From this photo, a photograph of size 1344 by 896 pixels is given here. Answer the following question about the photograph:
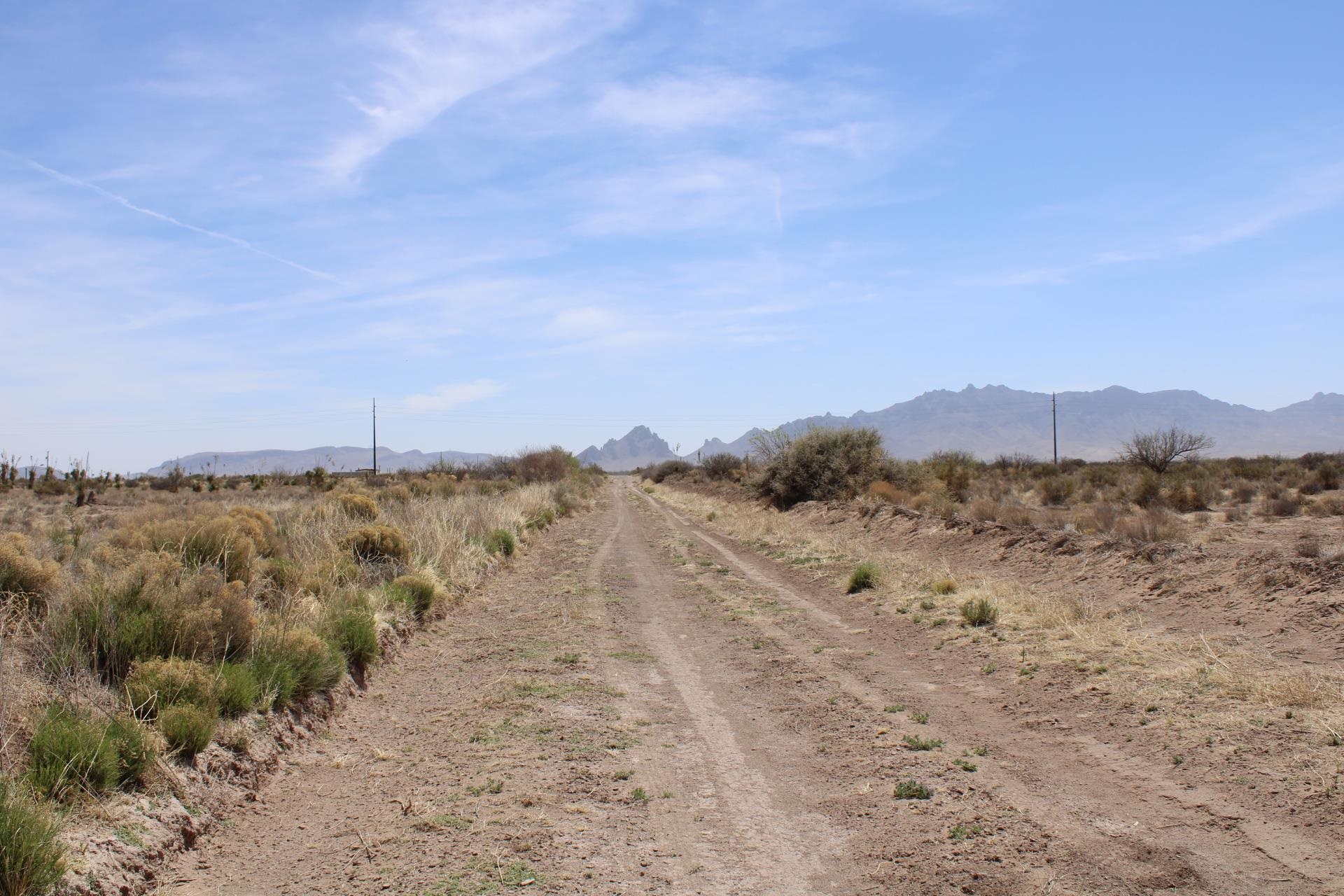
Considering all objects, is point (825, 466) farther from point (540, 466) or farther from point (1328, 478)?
point (540, 466)

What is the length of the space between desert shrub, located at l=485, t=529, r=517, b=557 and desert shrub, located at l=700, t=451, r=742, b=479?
47.5 metres

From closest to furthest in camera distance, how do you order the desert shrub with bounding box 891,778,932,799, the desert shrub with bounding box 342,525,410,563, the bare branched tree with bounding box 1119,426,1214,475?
the desert shrub with bounding box 891,778,932,799, the desert shrub with bounding box 342,525,410,563, the bare branched tree with bounding box 1119,426,1214,475

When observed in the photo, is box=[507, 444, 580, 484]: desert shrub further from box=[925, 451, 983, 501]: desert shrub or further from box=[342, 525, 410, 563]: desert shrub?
box=[342, 525, 410, 563]: desert shrub

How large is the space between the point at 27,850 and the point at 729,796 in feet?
12.4

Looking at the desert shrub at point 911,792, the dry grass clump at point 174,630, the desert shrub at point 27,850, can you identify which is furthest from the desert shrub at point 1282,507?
the desert shrub at point 27,850

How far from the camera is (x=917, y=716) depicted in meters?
7.49

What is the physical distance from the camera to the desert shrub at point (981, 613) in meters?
11.1

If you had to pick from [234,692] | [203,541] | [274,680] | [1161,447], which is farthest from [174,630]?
[1161,447]

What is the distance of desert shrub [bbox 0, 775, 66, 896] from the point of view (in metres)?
3.92

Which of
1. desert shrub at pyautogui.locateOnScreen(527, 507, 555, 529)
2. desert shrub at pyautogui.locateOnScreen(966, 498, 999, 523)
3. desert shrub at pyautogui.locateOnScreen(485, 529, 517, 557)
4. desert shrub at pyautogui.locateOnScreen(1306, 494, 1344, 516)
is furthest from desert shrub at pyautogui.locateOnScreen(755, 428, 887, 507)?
desert shrub at pyautogui.locateOnScreen(485, 529, 517, 557)

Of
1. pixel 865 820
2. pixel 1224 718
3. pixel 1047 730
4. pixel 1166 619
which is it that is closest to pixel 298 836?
pixel 865 820

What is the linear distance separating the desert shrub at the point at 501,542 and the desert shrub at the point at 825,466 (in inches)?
620

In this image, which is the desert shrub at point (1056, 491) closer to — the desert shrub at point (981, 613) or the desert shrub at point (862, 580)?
the desert shrub at point (862, 580)

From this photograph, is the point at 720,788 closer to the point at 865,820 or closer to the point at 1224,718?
the point at 865,820
